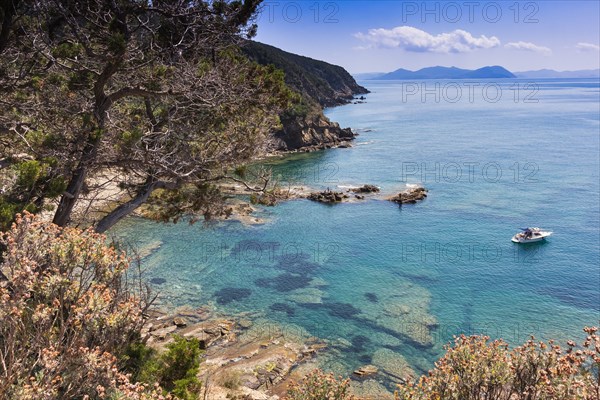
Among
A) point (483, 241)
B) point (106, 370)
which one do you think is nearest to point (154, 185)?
point (106, 370)

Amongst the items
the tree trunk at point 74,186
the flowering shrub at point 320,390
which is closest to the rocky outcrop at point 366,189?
the tree trunk at point 74,186

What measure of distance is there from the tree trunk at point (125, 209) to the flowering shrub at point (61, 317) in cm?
472

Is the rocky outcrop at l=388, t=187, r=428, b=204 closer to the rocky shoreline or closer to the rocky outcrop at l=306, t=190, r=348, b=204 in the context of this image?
the rocky outcrop at l=306, t=190, r=348, b=204

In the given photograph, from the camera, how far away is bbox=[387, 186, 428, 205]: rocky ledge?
46.4 m

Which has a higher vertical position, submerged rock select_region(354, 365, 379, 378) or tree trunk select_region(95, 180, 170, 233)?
tree trunk select_region(95, 180, 170, 233)

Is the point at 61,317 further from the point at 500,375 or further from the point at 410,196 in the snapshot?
the point at 410,196

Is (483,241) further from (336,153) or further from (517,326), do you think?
(336,153)

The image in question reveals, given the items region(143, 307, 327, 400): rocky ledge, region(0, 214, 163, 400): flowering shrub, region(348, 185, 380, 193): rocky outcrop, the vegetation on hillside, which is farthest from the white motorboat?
region(0, 214, 163, 400): flowering shrub

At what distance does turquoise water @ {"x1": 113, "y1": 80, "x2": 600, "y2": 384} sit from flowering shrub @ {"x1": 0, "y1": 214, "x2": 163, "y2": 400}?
14.3m

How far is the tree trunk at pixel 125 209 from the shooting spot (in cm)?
1185

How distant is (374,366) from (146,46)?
16117 mm

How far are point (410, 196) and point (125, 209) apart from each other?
39282mm

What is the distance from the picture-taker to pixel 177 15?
11242mm

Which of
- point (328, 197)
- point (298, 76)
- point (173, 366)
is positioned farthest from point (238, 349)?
point (298, 76)
